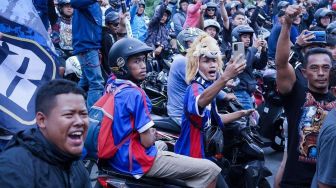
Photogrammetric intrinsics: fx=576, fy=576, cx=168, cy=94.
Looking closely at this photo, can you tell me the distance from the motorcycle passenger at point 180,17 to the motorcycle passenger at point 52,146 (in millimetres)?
10407

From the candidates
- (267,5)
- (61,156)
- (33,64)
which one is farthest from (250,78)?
(267,5)

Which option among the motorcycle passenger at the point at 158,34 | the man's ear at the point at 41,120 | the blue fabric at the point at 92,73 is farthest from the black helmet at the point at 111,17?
the man's ear at the point at 41,120

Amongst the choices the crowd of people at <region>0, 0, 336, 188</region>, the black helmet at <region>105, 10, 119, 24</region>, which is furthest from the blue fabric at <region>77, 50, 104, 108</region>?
the black helmet at <region>105, 10, 119, 24</region>

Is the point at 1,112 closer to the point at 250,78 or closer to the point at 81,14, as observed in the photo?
the point at 81,14

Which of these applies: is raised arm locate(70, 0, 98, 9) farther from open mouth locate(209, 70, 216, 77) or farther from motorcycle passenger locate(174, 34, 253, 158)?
open mouth locate(209, 70, 216, 77)

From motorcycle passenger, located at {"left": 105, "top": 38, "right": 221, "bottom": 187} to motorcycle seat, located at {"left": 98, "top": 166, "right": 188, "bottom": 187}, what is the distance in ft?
0.14

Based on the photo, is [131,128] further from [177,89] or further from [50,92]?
[177,89]

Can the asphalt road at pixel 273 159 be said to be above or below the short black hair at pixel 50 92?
below

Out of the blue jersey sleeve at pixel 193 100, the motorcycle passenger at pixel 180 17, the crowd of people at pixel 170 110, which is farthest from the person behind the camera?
the motorcycle passenger at pixel 180 17

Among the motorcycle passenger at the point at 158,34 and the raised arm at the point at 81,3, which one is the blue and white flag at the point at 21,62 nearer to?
the raised arm at the point at 81,3

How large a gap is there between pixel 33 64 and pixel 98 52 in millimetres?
3673

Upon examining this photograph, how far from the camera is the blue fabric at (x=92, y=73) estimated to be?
24.7ft

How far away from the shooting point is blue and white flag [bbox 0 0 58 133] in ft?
12.8

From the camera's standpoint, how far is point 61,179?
105 inches
